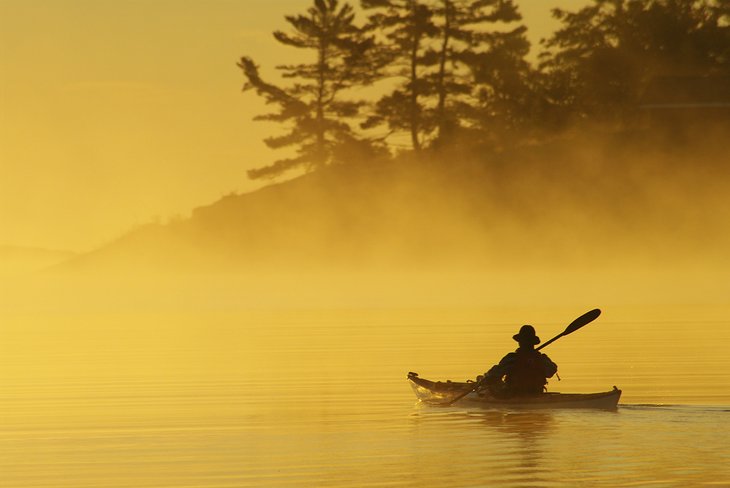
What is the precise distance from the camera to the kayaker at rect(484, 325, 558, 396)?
1011 inches

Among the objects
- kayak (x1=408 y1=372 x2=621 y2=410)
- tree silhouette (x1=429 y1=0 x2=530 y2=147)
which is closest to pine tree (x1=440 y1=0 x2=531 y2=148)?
tree silhouette (x1=429 y1=0 x2=530 y2=147)

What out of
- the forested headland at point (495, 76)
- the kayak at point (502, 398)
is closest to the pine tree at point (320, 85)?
the forested headland at point (495, 76)

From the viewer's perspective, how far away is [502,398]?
26.0m

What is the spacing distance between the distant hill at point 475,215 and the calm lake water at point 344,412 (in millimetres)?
48260

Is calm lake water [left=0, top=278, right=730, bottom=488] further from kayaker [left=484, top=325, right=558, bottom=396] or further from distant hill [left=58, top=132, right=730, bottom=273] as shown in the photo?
distant hill [left=58, top=132, right=730, bottom=273]

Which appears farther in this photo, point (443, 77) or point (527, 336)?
point (443, 77)

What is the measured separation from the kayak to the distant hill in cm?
7026

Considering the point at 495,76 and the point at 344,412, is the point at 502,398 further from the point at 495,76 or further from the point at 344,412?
the point at 495,76

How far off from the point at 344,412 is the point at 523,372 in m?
2.92

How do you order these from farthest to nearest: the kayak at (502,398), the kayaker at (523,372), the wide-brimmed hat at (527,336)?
1. the kayaker at (523,372)
2. the wide-brimmed hat at (527,336)
3. the kayak at (502,398)

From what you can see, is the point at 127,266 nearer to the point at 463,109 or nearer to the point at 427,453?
the point at 463,109

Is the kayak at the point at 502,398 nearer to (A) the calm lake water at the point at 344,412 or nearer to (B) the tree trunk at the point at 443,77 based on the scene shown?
(A) the calm lake water at the point at 344,412

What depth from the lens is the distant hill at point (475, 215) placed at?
9856 cm

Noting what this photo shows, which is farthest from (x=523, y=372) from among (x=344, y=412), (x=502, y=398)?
(x=344, y=412)
